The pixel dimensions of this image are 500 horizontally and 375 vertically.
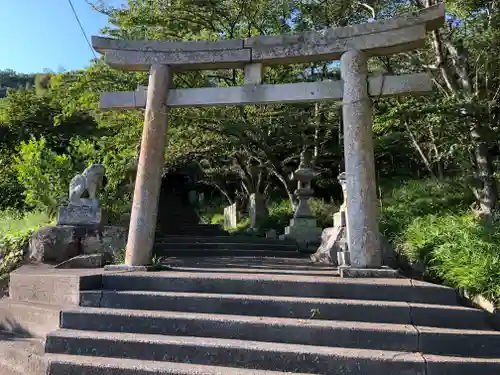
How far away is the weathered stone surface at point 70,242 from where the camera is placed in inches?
285

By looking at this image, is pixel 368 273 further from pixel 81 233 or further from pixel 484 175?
pixel 81 233

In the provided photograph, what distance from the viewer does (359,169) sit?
5.58 m

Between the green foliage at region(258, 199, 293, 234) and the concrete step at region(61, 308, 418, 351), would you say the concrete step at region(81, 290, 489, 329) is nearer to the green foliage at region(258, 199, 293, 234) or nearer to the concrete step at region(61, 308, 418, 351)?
the concrete step at region(61, 308, 418, 351)

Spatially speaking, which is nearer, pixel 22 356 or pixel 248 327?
pixel 248 327

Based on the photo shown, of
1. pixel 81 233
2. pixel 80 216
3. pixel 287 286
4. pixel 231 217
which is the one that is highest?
pixel 80 216

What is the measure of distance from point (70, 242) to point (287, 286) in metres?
→ 4.55

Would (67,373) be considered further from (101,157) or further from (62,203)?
(101,157)

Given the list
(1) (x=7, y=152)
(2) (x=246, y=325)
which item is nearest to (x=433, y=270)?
(2) (x=246, y=325)

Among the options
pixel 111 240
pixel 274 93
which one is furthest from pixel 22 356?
pixel 274 93

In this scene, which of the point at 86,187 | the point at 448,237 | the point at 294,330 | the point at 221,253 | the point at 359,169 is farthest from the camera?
the point at 221,253

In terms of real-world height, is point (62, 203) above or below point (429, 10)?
below

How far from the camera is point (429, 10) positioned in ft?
18.5

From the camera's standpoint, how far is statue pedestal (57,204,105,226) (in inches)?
303

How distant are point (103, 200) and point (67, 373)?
21.2 feet
